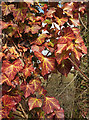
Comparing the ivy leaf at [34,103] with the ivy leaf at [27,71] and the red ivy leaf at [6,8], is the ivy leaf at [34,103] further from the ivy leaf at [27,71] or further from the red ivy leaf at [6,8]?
the red ivy leaf at [6,8]

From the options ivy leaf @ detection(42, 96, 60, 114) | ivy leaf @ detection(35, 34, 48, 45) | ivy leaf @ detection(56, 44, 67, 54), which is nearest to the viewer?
ivy leaf @ detection(56, 44, 67, 54)

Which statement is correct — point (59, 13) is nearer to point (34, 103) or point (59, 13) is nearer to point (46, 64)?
point (46, 64)

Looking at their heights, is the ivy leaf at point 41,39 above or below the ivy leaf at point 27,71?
above

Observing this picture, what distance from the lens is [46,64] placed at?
1.06 m

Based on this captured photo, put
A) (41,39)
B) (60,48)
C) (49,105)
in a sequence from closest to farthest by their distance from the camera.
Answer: (60,48) → (49,105) → (41,39)

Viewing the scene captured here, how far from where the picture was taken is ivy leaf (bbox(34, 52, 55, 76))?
105cm

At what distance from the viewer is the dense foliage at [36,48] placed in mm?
1030

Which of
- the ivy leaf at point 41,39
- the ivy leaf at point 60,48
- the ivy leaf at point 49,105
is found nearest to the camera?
the ivy leaf at point 60,48

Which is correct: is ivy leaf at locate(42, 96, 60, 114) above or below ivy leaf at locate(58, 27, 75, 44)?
below

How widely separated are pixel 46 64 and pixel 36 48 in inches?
6.4

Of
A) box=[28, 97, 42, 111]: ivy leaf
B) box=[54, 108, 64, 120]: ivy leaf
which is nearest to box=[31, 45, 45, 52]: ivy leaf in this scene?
box=[28, 97, 42, 111]: ivy leaf

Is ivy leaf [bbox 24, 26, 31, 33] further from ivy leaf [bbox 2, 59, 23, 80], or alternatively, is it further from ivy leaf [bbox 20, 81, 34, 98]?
ivy leaf [bbox 20, 81, 34, 98]

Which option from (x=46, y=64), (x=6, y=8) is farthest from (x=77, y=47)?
(x=6, y=8)

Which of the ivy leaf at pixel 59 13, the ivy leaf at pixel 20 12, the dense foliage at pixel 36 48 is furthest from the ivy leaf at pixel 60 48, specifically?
the ivy leaf at pixel 20 12
